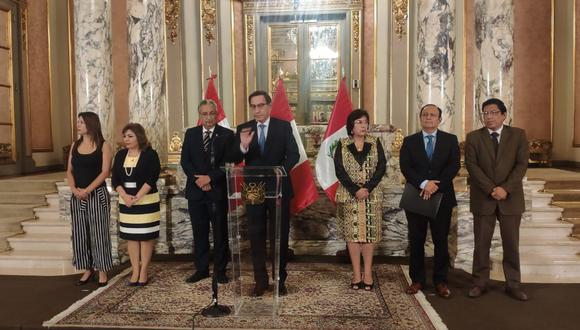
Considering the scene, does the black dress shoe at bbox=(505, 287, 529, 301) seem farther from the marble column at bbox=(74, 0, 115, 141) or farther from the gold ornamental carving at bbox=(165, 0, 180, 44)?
the gold ornamental carving at bbox=(165, 0, 180, 44)

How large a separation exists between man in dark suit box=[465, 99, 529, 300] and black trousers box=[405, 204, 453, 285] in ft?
0.86

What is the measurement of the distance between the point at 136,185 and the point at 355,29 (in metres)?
5.49

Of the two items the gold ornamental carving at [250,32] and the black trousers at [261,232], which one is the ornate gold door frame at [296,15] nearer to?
the gold ornamental carving at [250,32]

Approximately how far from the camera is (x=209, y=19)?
26.1ft

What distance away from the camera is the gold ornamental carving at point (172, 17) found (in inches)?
303

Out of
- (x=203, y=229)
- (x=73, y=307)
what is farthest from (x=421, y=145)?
(x=73, y=307)

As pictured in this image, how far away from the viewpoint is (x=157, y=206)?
4.21 meters

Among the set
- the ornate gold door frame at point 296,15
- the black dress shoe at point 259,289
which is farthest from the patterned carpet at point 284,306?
the ornate gold door frame at point 296,15

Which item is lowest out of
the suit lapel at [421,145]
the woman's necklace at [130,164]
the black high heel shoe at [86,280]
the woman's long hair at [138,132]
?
the black high heel shoe at [86,280]

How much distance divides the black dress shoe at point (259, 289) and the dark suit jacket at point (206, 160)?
973 millimetres

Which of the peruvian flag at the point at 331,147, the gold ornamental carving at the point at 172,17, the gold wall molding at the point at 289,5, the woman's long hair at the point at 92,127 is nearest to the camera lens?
the woman's long hair at the point at 92,127

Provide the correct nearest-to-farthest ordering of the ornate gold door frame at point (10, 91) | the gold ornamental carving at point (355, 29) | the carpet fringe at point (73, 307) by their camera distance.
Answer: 1. the carpet fringe at point (73, 307)
2. the ornate gold door frame at point (10, 91)
3. the gold ornamental carving at point (355, 29)

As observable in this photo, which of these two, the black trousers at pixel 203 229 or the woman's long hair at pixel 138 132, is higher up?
the woman's long hair at pixel 138 132

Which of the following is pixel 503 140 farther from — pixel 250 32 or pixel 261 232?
pixel 250 32
